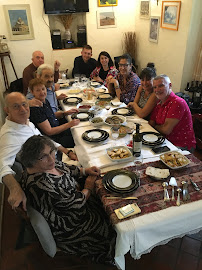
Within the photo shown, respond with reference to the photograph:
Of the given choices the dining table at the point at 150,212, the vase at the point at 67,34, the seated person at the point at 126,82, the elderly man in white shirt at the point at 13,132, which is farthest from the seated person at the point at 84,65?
the dining table at the point at 150,212

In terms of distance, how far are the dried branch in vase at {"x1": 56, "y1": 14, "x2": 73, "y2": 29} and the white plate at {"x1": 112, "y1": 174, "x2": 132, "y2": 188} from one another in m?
4.61

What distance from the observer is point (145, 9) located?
15.3 feet

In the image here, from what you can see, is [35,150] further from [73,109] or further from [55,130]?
[73,109]

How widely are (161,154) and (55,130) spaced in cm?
112

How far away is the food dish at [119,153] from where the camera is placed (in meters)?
1.63

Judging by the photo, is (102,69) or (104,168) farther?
(102,69)

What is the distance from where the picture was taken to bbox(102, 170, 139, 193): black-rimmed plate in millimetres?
1368

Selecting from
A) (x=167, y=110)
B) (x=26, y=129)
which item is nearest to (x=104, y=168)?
(x=26, y=129)

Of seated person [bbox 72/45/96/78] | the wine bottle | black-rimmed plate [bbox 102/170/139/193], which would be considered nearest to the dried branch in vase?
seated person [bbox 72/45/96/78]

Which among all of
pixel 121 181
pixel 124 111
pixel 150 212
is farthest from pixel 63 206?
pixel 124 111

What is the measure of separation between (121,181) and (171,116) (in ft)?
2.88

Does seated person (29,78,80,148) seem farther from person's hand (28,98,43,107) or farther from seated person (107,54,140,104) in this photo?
seated person (107,54,140,104)

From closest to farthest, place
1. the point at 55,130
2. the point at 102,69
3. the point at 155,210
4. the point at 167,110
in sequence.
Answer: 1. the point at 155,210
2. the point at 167,110
3. the point at 55,130
4. the point at 102,69

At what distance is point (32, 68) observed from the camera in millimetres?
3607
